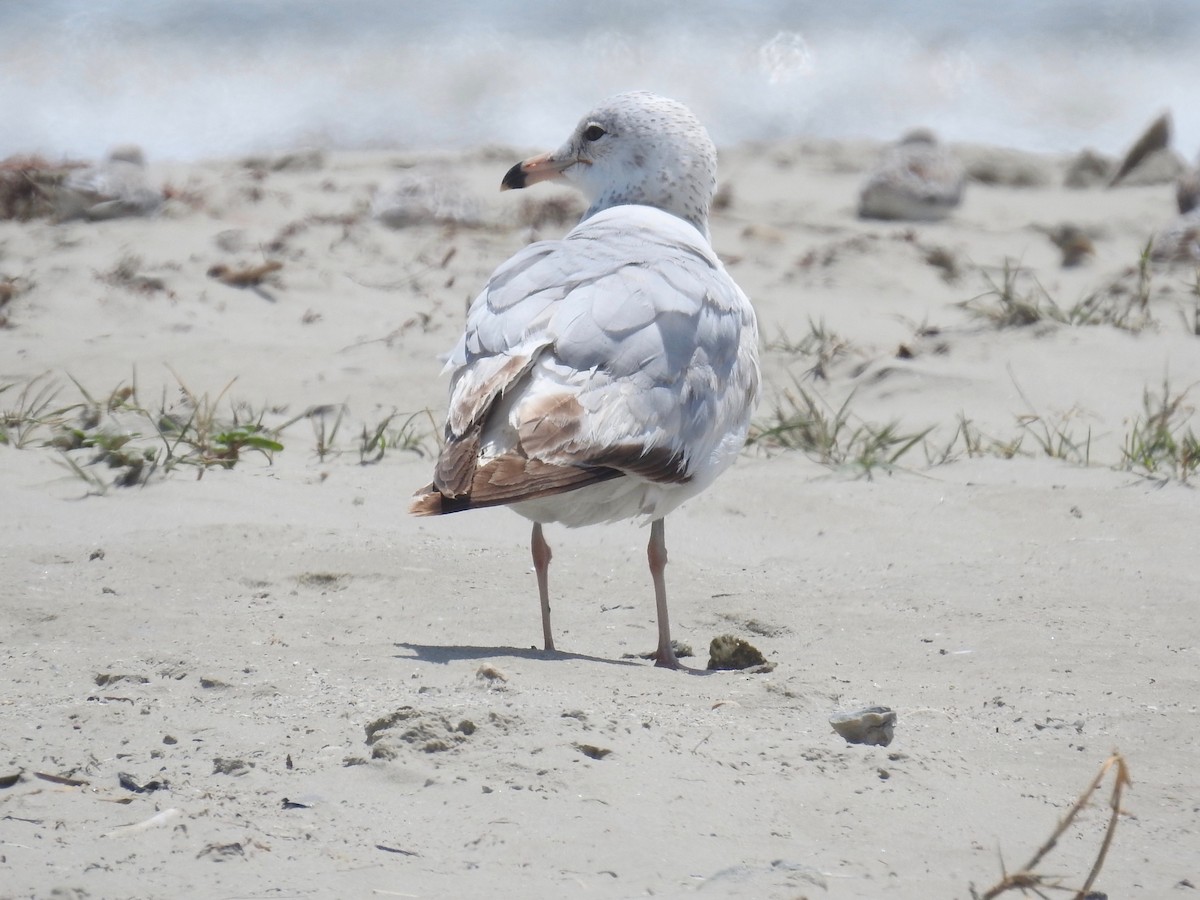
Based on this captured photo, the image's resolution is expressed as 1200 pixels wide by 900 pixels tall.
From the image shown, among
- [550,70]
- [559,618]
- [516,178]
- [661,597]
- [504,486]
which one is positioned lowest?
[559,618]

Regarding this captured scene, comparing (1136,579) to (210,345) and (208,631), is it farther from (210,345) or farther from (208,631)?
(210,345)

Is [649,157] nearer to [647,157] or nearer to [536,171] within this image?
[647,157]

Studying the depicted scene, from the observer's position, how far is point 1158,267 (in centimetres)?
762

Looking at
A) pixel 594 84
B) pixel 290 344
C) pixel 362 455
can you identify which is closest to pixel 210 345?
pixel 290 344

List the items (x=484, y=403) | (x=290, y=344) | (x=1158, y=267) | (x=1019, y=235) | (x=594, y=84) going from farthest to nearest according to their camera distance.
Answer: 1. (x=594, y=84)
2. (x=1019, y=235)
3. (x=1158, y=267)
4. (x=290, y=344)
5. (x=484, y=403)

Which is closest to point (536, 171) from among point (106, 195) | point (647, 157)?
point (647, 157)

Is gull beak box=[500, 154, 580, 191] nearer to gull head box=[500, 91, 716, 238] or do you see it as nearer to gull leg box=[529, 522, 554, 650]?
gull head box=[500, 91, 716, 238]

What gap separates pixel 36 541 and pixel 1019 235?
650 cm

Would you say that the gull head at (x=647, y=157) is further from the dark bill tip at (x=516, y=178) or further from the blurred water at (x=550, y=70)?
the blurred water at (x=550, y=70)

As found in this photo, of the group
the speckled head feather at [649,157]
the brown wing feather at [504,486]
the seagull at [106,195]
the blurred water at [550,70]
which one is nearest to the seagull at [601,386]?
the brown wing feather at [504,486]

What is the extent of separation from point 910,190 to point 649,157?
15.6 ft

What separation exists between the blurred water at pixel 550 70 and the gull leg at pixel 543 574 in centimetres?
1072

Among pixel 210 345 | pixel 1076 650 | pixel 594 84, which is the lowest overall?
pixel 1076 650

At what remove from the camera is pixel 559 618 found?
4.08 m
